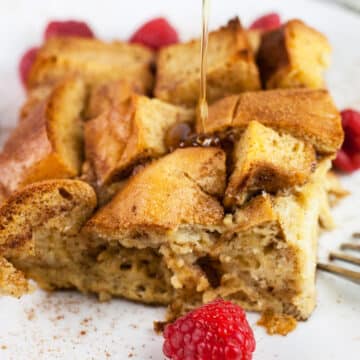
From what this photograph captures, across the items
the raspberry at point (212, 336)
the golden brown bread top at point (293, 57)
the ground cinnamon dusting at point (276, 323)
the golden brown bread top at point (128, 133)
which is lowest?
the ground cinnamon dusting at point (276, 323)

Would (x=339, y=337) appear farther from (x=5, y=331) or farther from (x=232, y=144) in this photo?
(x=5, y=331)

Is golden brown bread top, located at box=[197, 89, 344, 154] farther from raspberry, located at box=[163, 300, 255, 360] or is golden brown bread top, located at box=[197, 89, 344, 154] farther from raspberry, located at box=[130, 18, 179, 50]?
raspberry, located at box=[130, 18, 179, 50]

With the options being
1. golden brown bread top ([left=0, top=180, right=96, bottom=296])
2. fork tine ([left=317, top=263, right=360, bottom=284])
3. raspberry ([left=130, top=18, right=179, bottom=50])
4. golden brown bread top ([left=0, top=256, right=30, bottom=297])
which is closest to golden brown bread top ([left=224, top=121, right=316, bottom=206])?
fork tine ([left=317, top=263, right=360, bottom=284])

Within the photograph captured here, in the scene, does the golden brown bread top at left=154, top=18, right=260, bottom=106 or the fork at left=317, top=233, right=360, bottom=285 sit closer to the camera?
the fork at left=317, top=233, right=360, bottom=285

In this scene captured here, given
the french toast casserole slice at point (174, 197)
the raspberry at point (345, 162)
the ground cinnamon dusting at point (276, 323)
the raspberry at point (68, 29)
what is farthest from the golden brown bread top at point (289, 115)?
the raspberry at point (68, 29)

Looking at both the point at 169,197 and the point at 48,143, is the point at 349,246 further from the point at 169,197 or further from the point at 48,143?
the point at 48,143

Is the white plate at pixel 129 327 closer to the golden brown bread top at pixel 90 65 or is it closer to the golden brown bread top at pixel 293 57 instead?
the golden brown bread top at pixel 293 57

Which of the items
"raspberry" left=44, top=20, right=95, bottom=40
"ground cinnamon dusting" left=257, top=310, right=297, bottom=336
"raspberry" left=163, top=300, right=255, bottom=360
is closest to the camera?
"raspberry" left=163, top=300, right=255, bottom=360
